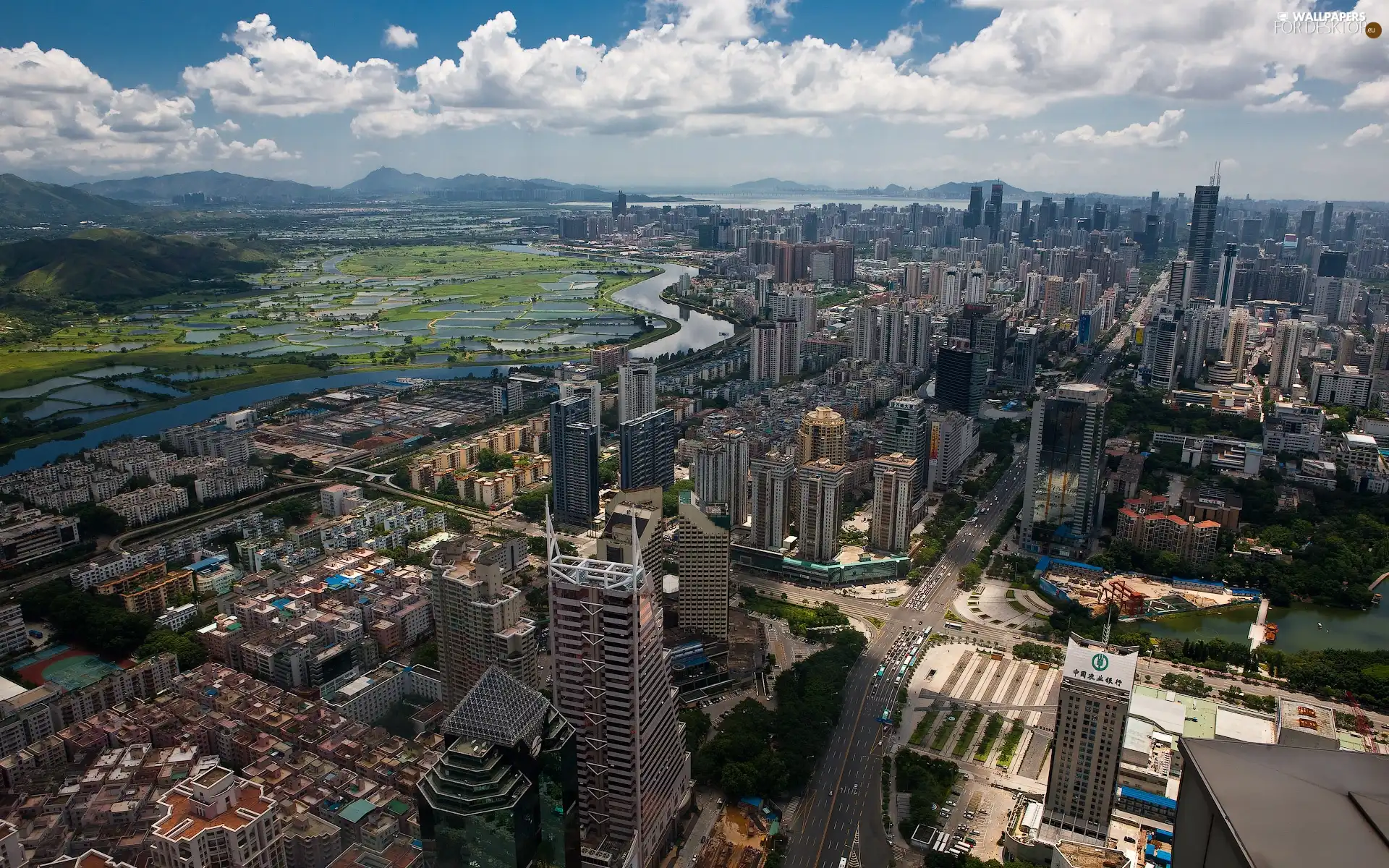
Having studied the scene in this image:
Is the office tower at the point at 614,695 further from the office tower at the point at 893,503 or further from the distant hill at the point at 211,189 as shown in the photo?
the distant hill at the point at 211,189

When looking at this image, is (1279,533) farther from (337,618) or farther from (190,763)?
(190,763)

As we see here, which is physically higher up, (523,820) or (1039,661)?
(523,820)

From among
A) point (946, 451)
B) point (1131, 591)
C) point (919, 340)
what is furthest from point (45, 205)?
point (1131, 591)

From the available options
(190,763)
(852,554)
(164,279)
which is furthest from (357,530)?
(164,279)

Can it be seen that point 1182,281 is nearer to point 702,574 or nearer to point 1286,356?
point 1286,356

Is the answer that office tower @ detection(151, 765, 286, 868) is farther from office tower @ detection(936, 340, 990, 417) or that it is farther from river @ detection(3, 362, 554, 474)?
office tower @ detection(936, 340, 990, 417)

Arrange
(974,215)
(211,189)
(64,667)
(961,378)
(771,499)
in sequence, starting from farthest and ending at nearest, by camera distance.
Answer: (211,189), (974,215), (961,378), (771,499), (64,667)
